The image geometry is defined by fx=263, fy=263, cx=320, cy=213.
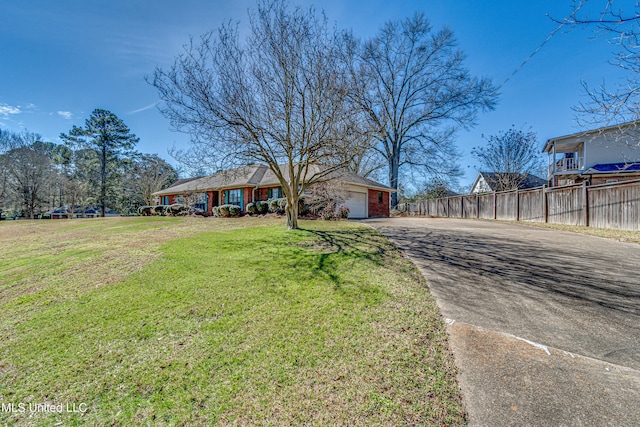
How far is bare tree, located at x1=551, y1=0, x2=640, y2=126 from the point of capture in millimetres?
3159

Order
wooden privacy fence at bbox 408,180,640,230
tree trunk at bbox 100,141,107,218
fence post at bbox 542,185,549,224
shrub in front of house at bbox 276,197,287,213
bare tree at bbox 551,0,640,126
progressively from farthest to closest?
tree trunk at bbox 100,141,107,218 < shrub in front of house at bbox 276,197,287,213 < fence post at bbox 542,185,549,224 < wooden privacy fence at bbox 408,180,640,230 < bare tree at bbox 551,0,640,126

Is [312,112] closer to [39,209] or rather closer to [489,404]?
[489,404]

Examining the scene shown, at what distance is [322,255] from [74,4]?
33.6ft

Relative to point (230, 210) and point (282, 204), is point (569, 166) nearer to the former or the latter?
point (282, 204)

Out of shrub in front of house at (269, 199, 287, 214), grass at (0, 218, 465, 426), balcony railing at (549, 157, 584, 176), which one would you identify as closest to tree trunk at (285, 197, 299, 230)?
grass at (0, 218, 465, 426)

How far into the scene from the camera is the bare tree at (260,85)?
26.0 ft

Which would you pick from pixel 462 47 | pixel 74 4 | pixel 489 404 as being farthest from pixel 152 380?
pixel 462 47

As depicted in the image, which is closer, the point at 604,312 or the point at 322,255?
the point at 604,312

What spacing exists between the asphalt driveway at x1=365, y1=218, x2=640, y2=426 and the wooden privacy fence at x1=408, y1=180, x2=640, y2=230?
4692mm

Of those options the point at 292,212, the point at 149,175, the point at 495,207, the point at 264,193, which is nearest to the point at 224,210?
the point at 264,193

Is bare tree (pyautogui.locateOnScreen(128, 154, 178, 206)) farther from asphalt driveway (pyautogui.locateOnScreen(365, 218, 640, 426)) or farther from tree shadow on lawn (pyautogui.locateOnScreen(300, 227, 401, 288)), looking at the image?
asphalt driveway (pyautogui.locateOnScreen(365, 218, 640, 426))

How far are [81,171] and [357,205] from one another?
39.2m

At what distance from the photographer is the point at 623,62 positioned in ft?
11.5

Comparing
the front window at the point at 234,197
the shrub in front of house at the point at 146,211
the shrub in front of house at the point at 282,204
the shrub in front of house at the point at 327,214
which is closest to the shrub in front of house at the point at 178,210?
the front window at the point at 234,197
